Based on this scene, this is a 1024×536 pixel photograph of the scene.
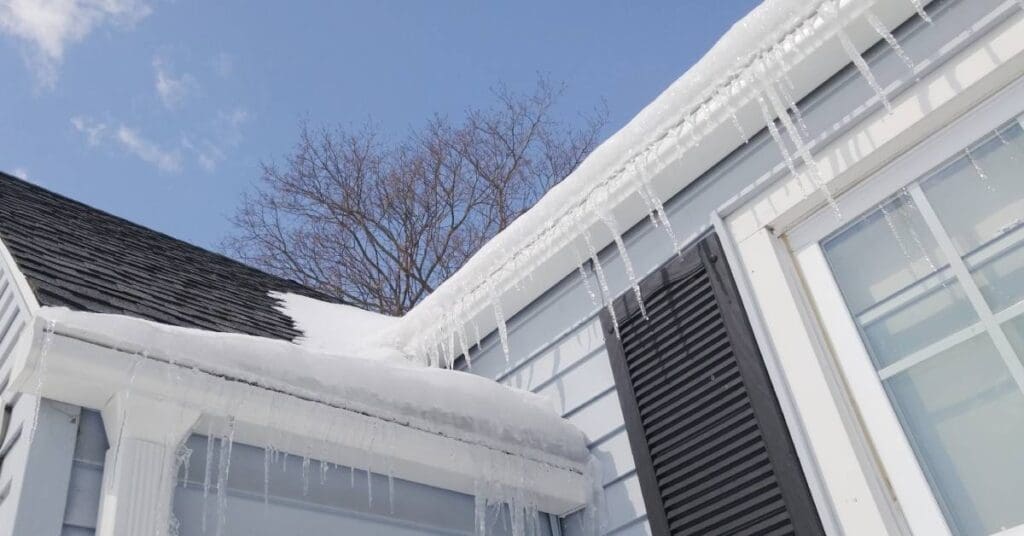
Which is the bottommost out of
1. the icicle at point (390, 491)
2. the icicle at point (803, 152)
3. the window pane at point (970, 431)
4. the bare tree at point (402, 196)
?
the window pane at point (970, 431)

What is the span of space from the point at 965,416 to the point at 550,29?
28.9 ft

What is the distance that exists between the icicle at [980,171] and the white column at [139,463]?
2.18 metres

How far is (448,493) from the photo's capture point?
264 centimetres

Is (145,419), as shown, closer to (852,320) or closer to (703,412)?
(703,412)

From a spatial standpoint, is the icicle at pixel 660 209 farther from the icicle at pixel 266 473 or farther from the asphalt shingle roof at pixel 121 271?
the asphalt shingle roof at pixel 121 271

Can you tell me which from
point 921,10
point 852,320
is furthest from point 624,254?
point 921,10

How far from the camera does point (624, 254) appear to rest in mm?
2770

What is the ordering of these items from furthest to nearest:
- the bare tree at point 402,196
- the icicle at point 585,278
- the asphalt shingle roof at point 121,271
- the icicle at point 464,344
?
the bare tree at point 402,196, the icicle at point 464,344, the icicle at point 585,278, the asphalt shingle roof at point 121,271

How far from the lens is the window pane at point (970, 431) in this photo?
1755 millimetres

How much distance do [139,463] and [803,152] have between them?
82.2 inches

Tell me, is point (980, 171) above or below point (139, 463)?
above

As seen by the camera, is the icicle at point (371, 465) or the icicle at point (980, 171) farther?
the icicle at point (371, 465)

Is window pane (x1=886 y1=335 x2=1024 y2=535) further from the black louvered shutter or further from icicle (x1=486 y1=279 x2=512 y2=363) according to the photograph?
icicle (x1=486 y1=279 x2=512 y2=363)

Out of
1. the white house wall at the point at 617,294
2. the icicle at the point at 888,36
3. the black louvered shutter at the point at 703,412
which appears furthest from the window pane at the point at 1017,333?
the icicle at the point at 888,36
